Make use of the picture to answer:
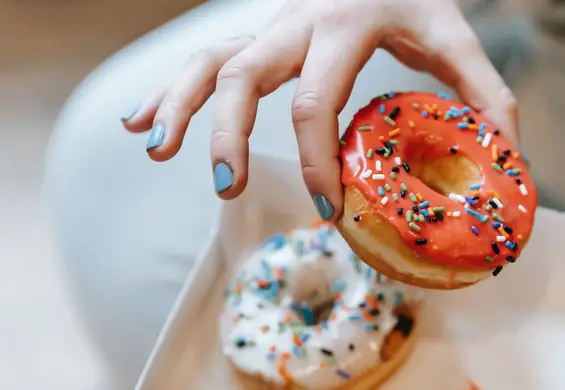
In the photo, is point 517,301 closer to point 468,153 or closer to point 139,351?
point 468,153

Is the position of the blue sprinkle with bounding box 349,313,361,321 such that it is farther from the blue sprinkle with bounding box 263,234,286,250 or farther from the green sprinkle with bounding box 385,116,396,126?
the green sprinkle with bounding box 385,116,396,126

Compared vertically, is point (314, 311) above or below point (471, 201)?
below

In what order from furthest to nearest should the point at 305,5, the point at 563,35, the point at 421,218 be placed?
1. the point at 563,35
2. the point at 305,5
3. the point at 421,218

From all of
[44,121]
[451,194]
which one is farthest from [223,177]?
[44,121]

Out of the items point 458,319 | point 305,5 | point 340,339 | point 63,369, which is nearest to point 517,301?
point 458,319

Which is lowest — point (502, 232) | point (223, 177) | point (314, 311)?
point (314, 311)

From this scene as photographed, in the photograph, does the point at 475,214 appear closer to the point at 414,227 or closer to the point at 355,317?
the point at 414,227

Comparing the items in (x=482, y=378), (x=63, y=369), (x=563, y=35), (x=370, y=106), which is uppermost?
(x=370, y=106)
